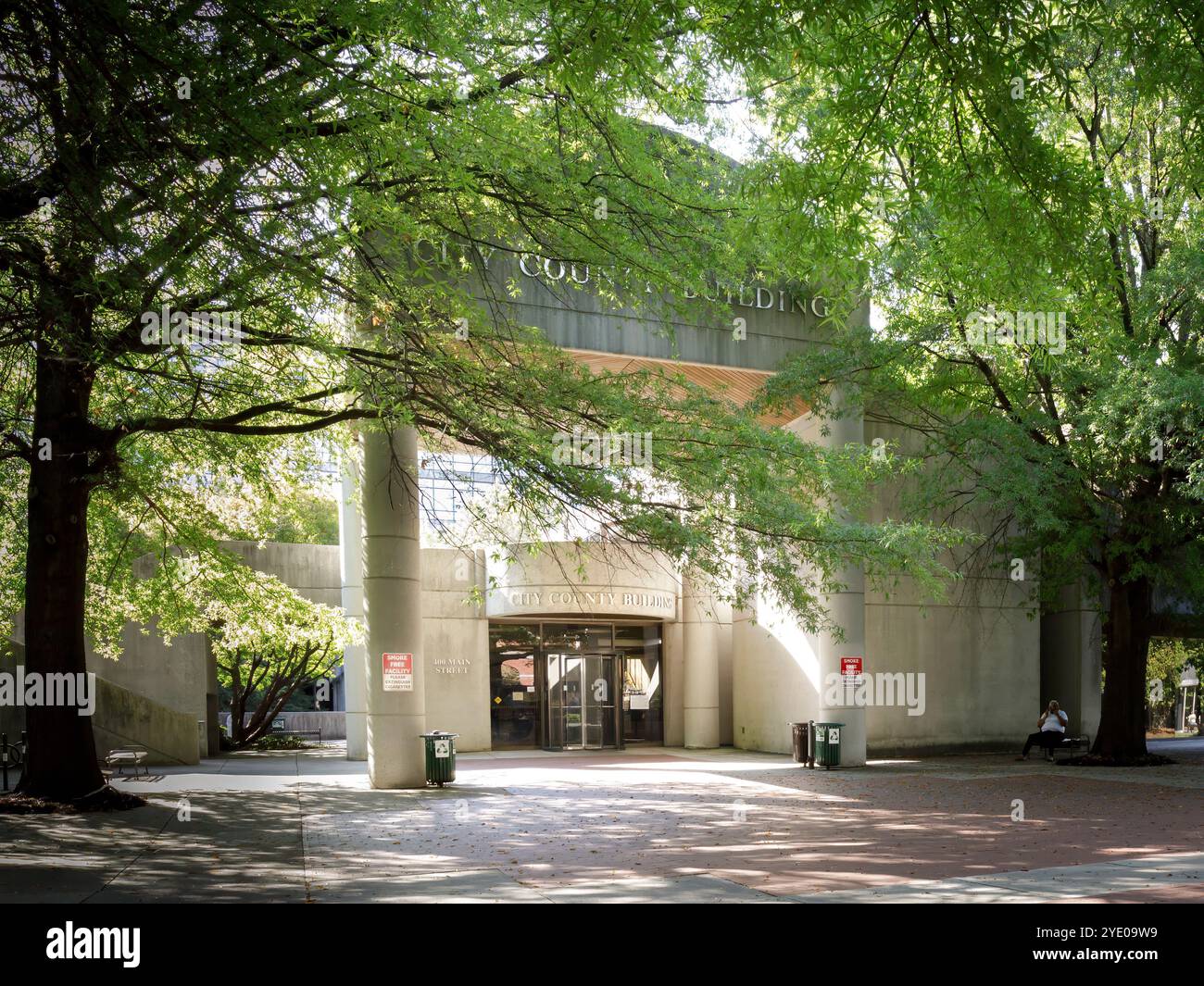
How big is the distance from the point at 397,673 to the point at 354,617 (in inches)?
309

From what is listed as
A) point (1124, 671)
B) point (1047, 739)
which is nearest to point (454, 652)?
point (1047, 739)

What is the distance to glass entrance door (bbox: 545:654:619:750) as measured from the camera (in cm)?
3098

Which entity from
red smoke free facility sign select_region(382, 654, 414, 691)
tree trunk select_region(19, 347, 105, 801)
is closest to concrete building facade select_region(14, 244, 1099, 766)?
red smoke free facility sign select_region(382, 654, 414, 691)

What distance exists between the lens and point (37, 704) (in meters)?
15.2

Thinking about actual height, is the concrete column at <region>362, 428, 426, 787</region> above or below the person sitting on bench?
above

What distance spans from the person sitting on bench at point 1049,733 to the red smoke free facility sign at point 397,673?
562 inches

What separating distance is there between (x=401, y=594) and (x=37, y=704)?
666 cm

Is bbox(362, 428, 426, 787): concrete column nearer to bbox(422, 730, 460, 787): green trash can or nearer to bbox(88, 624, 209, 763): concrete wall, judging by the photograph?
bbox(422, 730, 460, 787): green trash can

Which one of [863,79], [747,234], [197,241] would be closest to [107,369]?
[197,241]

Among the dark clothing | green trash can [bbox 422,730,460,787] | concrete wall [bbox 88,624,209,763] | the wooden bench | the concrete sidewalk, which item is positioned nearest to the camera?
the concrete sidewalk

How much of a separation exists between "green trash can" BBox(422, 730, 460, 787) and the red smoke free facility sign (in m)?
1.03

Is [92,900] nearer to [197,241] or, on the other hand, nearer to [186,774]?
[197,241]

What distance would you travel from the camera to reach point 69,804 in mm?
15203

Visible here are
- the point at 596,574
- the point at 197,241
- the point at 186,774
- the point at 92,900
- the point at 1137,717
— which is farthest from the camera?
the point at 596,574
